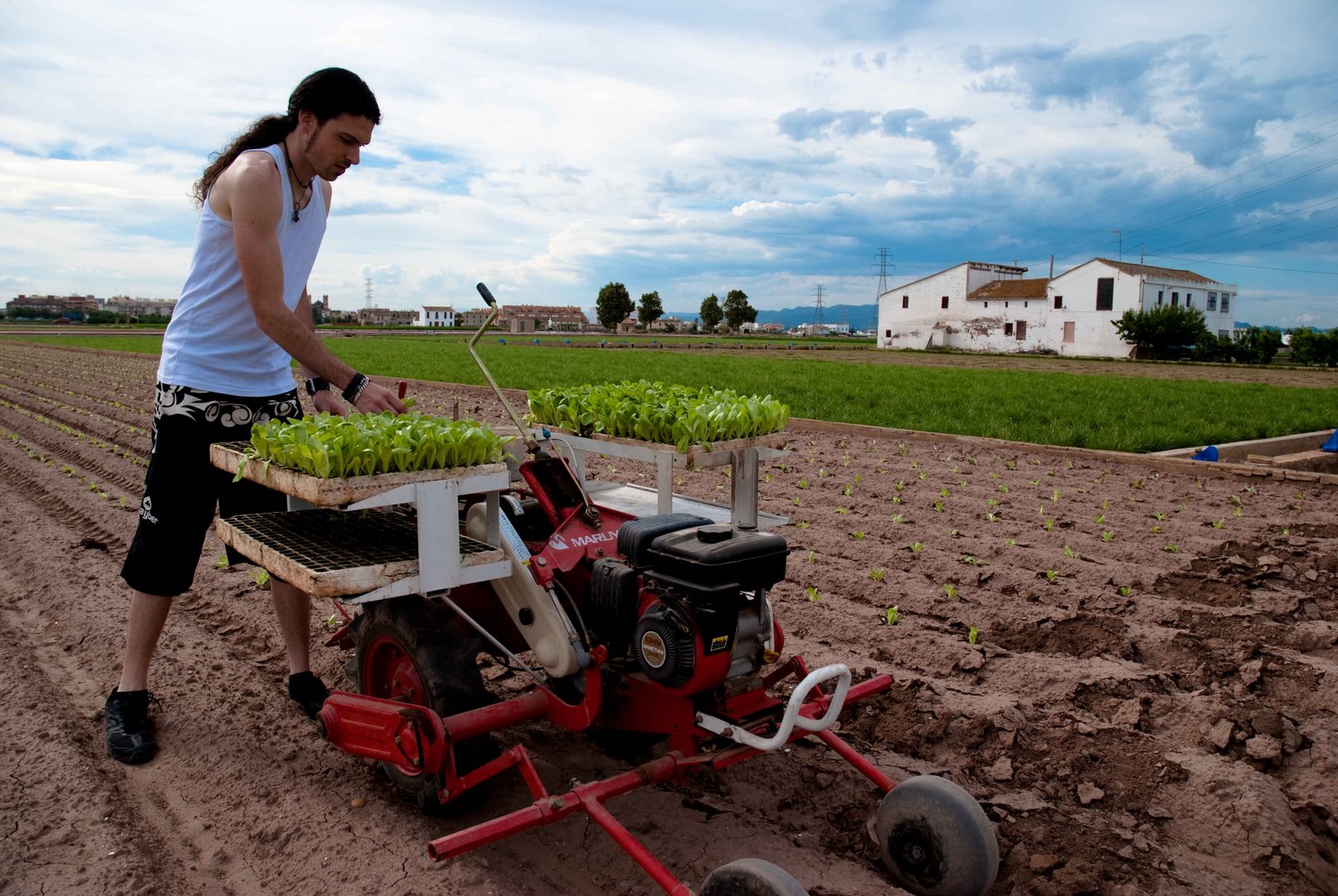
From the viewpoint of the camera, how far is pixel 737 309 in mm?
111312

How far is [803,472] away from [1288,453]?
244 inches

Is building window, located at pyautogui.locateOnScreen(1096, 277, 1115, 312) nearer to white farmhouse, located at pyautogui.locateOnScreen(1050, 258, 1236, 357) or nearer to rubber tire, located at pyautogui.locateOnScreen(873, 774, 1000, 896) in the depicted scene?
white farmhouse, located at pyautogui.locateOnScreen(1050, 258, 1236, 357)

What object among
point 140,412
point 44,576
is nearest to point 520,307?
point 140,412

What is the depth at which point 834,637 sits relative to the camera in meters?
4.45

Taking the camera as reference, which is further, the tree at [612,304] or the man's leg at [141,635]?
the tree at [612,304]

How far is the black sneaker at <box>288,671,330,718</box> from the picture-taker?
367 cm

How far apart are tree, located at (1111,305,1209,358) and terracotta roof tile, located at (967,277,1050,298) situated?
365 inches

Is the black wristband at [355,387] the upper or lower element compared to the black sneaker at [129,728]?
upper

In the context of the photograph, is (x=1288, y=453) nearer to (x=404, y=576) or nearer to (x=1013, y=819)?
(x=1013, y=819)

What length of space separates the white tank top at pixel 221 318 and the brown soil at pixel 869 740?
1.37 m

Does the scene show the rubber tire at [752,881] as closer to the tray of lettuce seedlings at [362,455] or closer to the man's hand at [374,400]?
the tray of lettuce seedlings at [362,455]

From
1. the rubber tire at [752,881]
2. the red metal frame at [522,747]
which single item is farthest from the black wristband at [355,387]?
the rubber tire at [752,881]

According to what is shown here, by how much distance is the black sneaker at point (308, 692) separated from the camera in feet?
12.0

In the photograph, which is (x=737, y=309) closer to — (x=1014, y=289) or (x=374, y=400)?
(x=1014, y=289)
